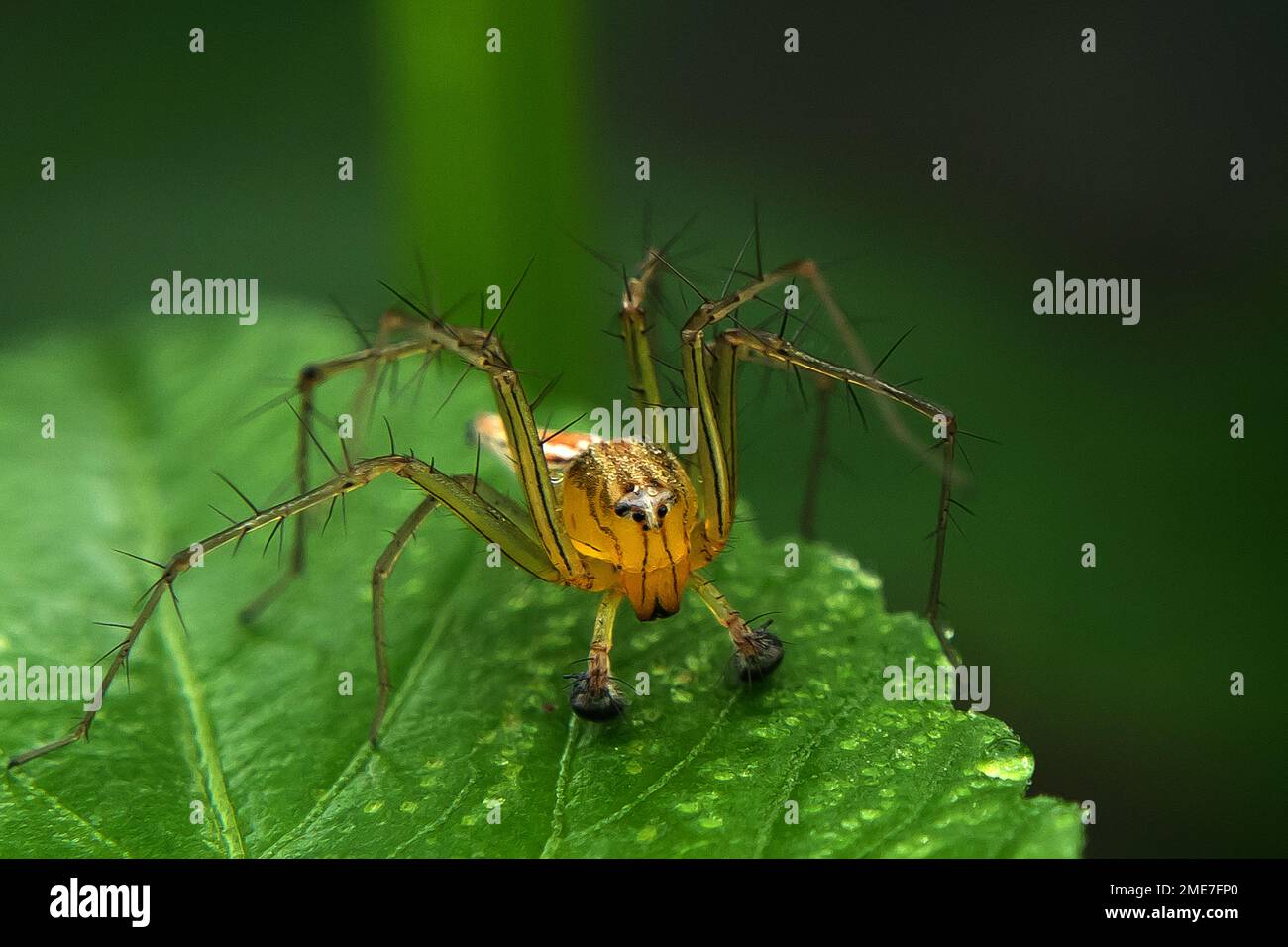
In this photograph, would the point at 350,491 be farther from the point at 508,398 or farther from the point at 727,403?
the point at 727,403

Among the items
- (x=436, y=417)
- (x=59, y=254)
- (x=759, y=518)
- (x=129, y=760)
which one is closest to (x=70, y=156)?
(x=59, y=254)

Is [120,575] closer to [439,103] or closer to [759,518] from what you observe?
[439,103]
